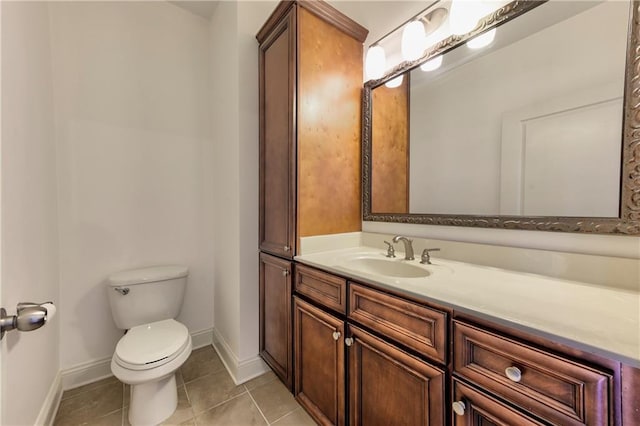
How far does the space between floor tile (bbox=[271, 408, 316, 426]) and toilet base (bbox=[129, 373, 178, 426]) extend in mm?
588

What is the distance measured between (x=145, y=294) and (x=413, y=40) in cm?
218

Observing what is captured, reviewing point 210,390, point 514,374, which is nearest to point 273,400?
point 210,390

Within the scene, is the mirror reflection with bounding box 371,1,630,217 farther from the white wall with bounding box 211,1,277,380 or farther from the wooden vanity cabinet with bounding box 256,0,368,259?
the white wall with bounding box 211,1,277,380

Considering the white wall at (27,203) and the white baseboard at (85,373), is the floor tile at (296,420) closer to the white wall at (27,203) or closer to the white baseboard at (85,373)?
the white wall at (27,203)

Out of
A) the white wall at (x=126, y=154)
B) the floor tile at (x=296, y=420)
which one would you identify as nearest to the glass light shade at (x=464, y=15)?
the white wall at (x=126, y=154)

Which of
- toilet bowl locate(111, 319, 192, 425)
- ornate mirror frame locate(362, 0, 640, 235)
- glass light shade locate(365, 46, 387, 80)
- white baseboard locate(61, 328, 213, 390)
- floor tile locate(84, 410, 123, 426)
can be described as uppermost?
glass light shade locate(365, 46, 387, 80)

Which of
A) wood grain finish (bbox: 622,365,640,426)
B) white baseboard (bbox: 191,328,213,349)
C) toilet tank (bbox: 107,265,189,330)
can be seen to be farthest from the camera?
white baseboard (bbox: 191,328,213,349)

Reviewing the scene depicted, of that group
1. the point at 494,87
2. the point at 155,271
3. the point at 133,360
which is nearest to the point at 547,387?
the point at 494,87

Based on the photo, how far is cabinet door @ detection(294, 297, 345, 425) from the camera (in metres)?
1.06

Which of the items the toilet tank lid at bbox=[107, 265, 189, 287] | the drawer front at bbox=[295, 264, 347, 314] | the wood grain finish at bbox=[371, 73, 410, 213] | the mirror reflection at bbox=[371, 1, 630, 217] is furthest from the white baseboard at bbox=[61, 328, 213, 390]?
the mirror reflection at bbox=[371, 1, 630, 217]

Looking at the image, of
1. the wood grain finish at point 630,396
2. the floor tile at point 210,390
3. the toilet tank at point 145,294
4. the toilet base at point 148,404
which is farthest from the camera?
the toilet tank at point 145,294

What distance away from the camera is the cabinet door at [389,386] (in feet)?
2.46

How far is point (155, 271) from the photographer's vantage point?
5.56 ft

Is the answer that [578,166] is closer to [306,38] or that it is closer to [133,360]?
[306,38]
